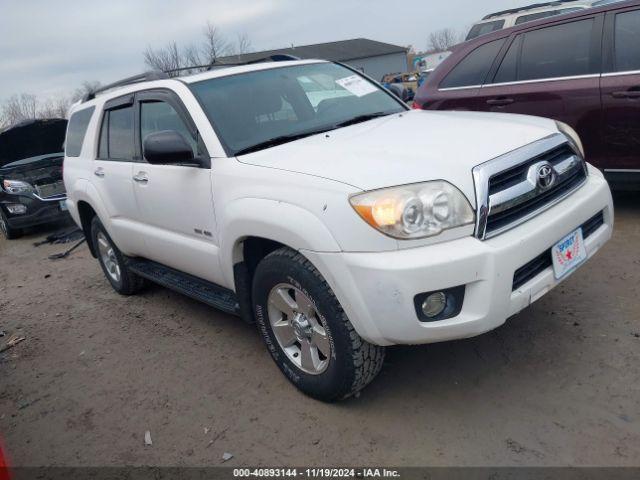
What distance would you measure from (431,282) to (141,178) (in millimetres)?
2361

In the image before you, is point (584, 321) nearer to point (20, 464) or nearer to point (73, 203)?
point (20, 464)

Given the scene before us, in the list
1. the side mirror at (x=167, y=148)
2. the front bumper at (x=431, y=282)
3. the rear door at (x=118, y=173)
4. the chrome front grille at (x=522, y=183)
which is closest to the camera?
the front bumper at (x=431, y=282)

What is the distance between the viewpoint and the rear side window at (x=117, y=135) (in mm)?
4098

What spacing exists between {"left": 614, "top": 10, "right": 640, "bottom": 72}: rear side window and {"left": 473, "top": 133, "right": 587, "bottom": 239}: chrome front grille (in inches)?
82.9

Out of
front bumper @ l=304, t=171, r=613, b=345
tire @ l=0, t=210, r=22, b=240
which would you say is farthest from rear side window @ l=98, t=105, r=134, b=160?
tire @ l=0, t=210, r=22, b=240

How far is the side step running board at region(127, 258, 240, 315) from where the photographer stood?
10.8ft

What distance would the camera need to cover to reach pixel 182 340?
3955mm

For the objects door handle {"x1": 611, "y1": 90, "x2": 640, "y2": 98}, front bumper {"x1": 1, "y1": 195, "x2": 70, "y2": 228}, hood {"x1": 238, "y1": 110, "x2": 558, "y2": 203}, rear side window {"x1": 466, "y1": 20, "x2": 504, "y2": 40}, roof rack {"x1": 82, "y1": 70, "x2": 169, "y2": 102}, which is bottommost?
front bumper {"x1": 1, "y1": 195, "x2": 70, "y2": 228}

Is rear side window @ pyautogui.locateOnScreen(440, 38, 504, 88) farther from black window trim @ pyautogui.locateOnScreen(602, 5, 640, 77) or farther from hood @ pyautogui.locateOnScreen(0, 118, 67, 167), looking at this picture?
hood @ pyautogui.locateOnScreen(0, 118, 67, 167)

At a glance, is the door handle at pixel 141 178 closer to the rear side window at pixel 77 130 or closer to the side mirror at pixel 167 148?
the side mirror at pixel 167 148

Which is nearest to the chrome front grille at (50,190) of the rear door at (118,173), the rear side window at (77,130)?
the rear side window at (77,130)

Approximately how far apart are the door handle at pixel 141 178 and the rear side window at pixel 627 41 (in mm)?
3831

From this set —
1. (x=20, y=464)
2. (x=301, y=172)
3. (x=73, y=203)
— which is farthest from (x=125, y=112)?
(x=20, y=464)

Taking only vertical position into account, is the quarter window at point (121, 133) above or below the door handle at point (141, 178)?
above
